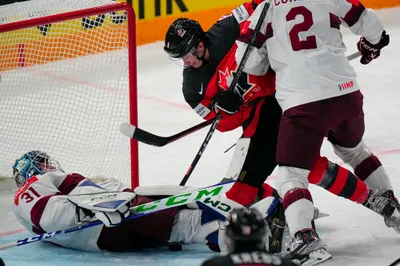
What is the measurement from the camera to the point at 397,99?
6.51 metres

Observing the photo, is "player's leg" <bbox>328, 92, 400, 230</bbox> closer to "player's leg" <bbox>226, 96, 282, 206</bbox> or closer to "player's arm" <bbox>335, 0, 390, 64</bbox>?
"player's leg" <bbox>226, 96, 282, 206</bbox>

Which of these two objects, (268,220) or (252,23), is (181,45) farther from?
(268,220)

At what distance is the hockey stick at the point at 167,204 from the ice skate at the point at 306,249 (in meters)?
0.35

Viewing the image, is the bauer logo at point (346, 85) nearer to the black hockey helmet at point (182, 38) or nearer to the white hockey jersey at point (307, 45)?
the white hockey jersey at point (307, 45)

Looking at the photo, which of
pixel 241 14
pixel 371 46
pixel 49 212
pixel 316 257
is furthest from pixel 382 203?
pixel 49 212

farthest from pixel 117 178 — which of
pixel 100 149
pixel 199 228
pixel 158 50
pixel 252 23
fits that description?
pixel 158 50

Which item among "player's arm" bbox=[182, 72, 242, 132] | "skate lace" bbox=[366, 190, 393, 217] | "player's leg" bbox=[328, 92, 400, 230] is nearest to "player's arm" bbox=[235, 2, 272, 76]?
"player's arm" bbox=[182, 72, 242, 132]

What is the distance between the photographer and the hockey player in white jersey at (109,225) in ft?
13.6

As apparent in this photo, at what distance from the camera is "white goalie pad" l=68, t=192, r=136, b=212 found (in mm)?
4031

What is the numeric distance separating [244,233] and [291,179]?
1394 mm

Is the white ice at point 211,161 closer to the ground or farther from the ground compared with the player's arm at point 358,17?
closer to the ground

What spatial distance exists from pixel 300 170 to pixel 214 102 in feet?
1.83

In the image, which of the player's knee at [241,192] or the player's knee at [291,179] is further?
the player's knee at [241,192]

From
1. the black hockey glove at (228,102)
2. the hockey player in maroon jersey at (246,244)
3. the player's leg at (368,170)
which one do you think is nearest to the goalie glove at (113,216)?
the black hockey glove at (228,102)
